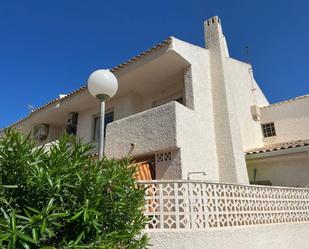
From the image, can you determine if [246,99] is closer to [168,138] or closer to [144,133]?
[144,133]

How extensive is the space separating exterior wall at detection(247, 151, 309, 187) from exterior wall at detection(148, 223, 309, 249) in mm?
5226

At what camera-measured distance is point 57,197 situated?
600cm

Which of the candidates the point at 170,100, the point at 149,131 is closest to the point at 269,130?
the point at 170,100

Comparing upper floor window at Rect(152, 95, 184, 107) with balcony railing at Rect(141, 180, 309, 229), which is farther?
upper floor window at Rect(152, 95, 184, 107)

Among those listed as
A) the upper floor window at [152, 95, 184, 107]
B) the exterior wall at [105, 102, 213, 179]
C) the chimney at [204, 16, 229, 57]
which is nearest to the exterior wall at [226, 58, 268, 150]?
the chimney at [204, 16, 229, 57]

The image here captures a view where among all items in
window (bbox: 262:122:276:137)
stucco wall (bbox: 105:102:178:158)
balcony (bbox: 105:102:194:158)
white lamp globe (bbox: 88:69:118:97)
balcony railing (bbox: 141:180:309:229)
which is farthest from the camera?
window (bbox: 262:122:276:137)

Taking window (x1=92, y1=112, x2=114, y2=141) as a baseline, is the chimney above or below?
above

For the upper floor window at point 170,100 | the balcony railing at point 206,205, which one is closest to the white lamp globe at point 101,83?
the balcony railing at point 206,205

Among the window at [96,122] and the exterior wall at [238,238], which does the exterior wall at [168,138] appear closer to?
the exterior wall at [238,238]

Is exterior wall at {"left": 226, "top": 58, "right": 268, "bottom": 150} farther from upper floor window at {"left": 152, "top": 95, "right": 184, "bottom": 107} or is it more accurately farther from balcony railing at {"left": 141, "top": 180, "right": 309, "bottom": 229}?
balcony railing at {"left": 141, "top": 180, "right": 309, "bottom": 229}

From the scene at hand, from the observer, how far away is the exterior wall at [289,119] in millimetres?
26531

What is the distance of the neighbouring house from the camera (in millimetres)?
16719

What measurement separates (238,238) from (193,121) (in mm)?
8327

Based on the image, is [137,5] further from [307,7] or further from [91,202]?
[91,202]
